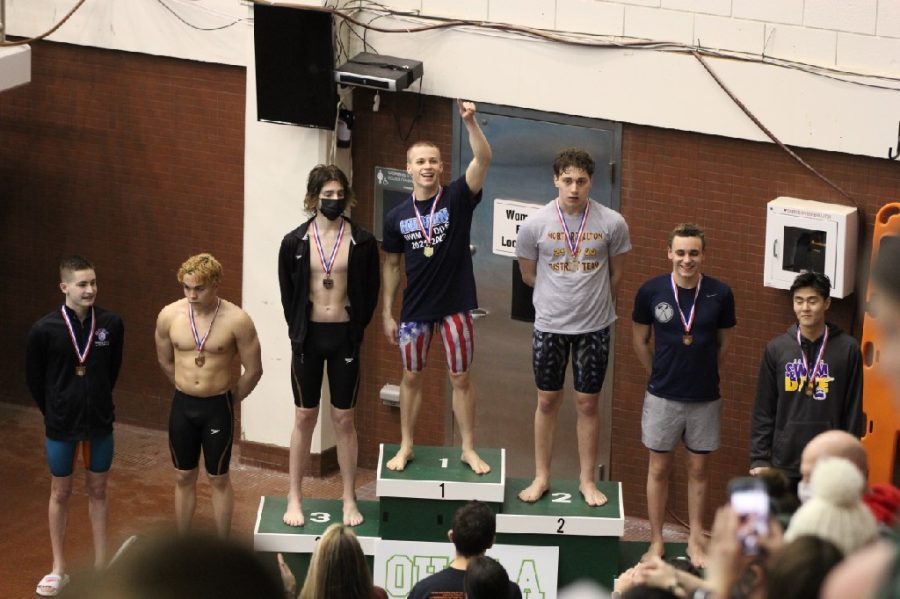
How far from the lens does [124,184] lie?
36.5ft

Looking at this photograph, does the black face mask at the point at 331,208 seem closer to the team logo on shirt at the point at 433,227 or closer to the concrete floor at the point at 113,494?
the team logo on shirt at the point at 433,227

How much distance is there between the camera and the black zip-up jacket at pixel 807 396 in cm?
818

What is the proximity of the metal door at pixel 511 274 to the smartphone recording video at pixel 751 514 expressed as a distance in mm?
5856

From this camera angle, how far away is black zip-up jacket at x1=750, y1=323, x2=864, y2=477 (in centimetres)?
818

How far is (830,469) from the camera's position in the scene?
144 inches

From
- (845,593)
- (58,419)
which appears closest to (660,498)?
(58,419)

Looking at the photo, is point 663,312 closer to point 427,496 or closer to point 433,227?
point 433,227

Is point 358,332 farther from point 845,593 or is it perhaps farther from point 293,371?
point 845,593

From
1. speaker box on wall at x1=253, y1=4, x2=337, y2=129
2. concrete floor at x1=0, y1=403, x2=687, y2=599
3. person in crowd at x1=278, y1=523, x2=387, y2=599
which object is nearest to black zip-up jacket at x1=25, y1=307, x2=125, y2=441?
concrete floor at x1=0, y1=403, x2=687, y2=599

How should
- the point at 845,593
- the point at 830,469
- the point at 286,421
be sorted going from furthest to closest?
the point at 286,421 < the point at 830,469 < the point at 845,593

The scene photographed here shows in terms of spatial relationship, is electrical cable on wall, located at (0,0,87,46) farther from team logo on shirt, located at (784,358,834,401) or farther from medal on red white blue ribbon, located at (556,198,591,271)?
team logo on shirt, located at (784,358,834,401)

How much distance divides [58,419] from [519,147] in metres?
3.43

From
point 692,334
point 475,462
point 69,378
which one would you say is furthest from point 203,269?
point 692,334

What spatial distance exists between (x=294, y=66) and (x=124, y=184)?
2051 millimetres
